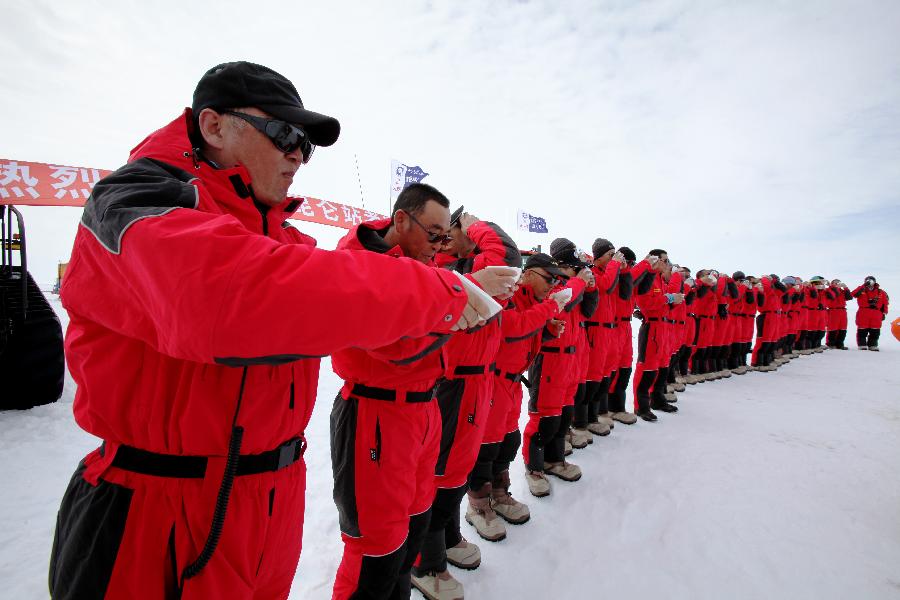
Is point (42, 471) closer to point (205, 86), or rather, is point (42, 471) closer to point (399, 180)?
point (205, 86)

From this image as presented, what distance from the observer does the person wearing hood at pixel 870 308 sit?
15859 mm

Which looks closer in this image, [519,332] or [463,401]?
[463,401]

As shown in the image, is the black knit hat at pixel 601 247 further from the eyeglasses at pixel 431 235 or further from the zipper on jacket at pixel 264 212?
the zipper on jacket at pixel 264 212

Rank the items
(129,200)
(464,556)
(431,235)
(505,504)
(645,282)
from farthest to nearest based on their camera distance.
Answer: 1. (645,282)
2. (505,504)
3. (464,556)
4. (431,235)
5. (129,200)

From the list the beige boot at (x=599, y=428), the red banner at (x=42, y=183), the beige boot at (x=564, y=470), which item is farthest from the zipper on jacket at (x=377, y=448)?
the red banner at (x=42, y=183)

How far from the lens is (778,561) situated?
10.3 feet

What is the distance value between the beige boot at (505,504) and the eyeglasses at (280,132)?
3.53 meters

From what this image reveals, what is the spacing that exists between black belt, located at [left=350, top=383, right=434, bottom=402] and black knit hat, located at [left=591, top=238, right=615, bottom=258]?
181 inches

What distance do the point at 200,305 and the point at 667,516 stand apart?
4.37 meters

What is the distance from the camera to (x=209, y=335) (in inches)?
27.5

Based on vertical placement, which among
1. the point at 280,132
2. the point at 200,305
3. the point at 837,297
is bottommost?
the point at 200,305

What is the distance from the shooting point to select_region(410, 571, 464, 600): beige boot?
105 inches

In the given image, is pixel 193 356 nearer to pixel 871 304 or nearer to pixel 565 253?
pixel 565 253

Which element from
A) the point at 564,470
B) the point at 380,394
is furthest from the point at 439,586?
the point at 564,470
